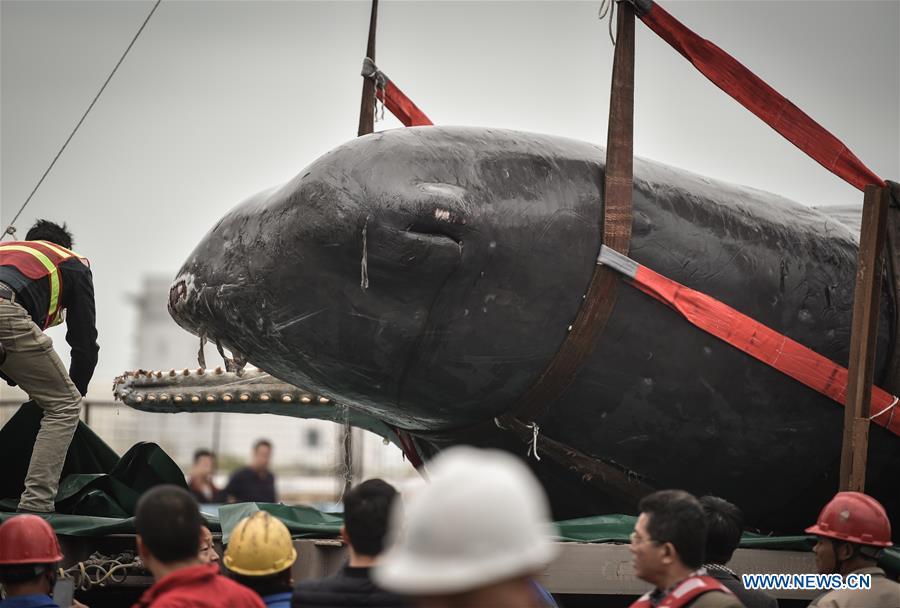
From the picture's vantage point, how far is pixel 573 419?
5.19 metres

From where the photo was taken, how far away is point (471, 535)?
1.80 metres

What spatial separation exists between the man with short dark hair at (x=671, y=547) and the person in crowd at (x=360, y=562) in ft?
2.30

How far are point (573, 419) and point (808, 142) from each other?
1.55 metres

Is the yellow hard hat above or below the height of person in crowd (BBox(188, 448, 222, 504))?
above

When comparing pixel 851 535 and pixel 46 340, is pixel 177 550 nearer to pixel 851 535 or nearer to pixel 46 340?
pixel 851 535

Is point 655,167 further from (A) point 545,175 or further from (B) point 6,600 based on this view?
(B) point 6,600

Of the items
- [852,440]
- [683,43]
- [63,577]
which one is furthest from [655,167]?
[63,577]

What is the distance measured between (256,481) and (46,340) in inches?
301

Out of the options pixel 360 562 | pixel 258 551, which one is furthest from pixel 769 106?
pixel 258 551

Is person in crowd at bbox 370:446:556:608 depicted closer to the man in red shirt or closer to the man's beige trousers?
the man in red shirt

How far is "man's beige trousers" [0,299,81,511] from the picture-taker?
5496 millimetres

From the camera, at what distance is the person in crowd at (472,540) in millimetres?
1800

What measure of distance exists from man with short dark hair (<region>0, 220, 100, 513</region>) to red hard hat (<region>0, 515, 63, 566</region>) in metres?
1.49

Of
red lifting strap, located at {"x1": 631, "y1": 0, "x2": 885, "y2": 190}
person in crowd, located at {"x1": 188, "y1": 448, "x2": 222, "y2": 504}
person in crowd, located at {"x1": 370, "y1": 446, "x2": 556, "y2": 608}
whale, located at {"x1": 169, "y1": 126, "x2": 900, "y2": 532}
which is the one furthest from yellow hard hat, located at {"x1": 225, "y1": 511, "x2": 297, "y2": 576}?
person in crowd, located at {"x1": 188, "y1": 448, "x2": 222, "y2": 504}
